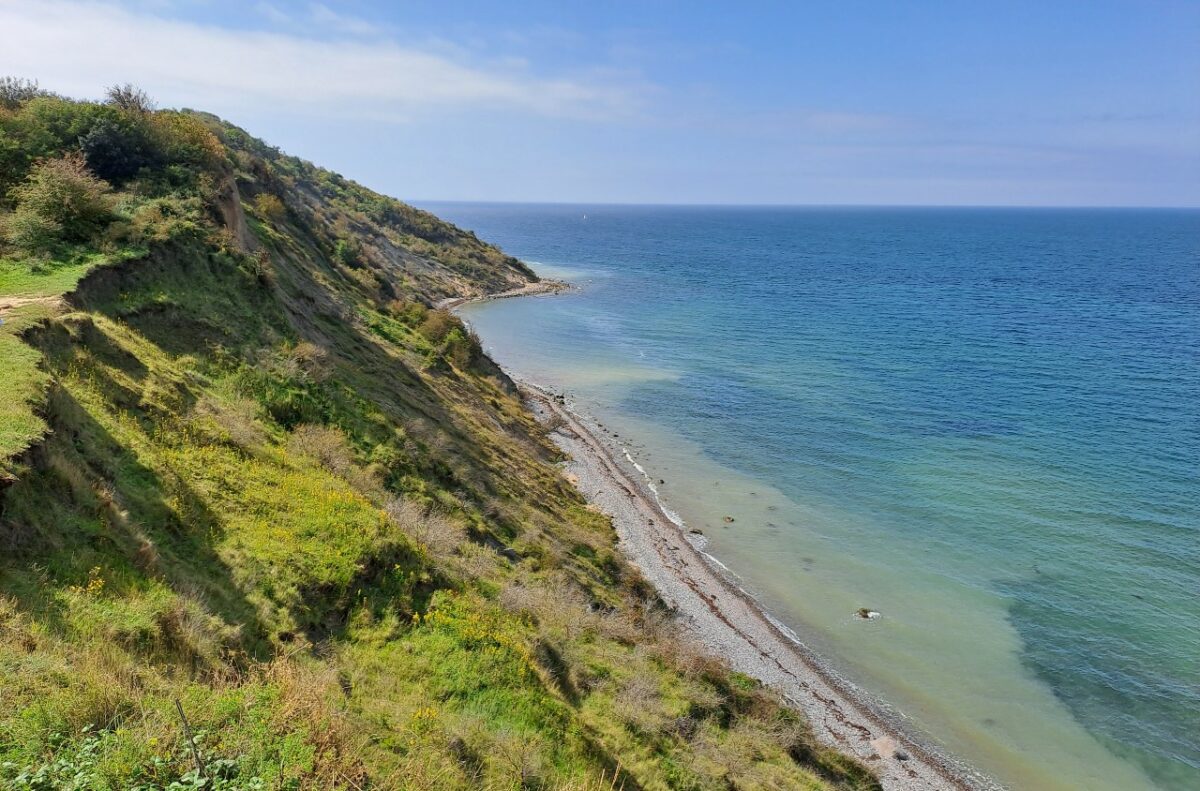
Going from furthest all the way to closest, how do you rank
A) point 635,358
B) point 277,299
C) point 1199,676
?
point 635,358
point 277,299
point 1199,676

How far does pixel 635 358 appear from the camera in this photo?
6900 cm

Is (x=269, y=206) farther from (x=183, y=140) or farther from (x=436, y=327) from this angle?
(x=436, y=327)

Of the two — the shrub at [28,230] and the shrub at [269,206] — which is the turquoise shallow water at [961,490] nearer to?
the shrub at [269,206]

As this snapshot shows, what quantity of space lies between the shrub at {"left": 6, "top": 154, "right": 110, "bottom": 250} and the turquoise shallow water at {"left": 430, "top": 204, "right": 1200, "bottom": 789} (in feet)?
97.2

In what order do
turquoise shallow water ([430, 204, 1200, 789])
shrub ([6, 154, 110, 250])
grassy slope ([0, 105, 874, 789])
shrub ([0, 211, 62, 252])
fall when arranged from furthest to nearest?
turquoise shallow water ([430, 204, 1200, 789]), shrub ([6, 154, 110, 250]), shrub ([0, 211, 62, 252]), grassy slope ([0, 105, 874, 789])

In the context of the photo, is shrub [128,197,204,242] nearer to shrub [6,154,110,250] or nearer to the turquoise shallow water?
shrub [6,154,110,250]

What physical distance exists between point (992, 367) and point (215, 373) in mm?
63910

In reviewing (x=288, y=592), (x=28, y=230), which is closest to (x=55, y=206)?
(x=28, y=230)

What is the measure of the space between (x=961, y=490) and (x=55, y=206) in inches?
1769

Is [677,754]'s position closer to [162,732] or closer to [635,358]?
[162,732]

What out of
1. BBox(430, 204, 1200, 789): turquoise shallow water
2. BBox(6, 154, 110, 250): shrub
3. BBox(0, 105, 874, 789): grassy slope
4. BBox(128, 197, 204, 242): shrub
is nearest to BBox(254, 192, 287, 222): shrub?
BBox(128, 197, 204, 242): shrub

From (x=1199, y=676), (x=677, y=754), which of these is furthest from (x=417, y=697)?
(x=1199, y=676)

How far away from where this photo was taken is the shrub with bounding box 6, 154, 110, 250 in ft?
72.1

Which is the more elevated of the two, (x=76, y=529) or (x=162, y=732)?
(x=76, y=529)
